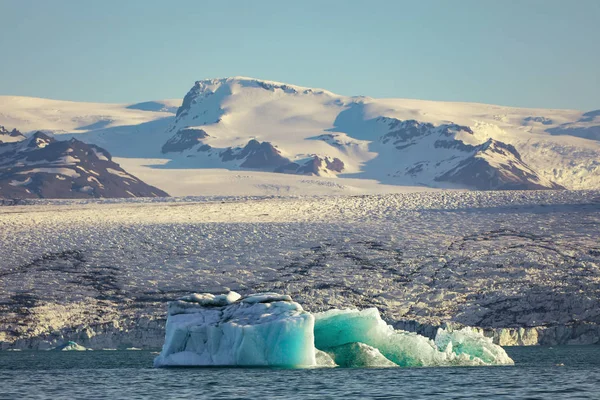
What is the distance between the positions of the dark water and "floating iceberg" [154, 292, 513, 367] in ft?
2.12

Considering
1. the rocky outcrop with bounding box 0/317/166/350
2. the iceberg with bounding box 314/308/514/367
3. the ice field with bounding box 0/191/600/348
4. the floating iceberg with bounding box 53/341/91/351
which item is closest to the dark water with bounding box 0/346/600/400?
the iceberg with bounding box 314/308/514/367

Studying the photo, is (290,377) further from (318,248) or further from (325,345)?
(318,248)

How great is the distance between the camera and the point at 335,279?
7162 cm

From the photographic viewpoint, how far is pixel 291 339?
39094 mm

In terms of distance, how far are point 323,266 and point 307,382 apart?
37.4m

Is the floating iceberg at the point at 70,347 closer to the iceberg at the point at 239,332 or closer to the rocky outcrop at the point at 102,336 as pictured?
the rocky outcrop at the point at 102,336

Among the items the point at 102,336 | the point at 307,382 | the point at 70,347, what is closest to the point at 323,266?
the point at 102,336

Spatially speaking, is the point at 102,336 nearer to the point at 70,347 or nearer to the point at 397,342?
the point at 70,347

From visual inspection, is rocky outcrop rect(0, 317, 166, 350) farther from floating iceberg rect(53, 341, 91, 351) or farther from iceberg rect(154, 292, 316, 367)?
iceberg rect(154, 292, 316, 367)

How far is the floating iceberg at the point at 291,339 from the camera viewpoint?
3969 cm

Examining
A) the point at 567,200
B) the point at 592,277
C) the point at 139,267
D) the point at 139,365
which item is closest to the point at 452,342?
the point at 139,365

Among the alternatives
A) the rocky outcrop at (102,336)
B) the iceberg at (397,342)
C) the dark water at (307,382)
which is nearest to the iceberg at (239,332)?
the dark water at (307,382)

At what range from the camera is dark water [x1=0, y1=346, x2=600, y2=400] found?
32969mm

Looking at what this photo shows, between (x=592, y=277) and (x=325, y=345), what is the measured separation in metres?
33.8
